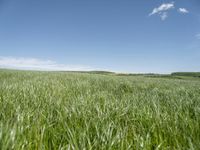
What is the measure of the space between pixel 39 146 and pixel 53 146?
0.20 m

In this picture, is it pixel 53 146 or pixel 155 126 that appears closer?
pixel 53 146

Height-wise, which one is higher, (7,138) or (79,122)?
(7,138)

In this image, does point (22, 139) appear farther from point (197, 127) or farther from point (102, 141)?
point (197, 127)

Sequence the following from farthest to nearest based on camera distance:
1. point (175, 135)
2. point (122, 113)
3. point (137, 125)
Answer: point (122, 113) < point (137, 125) < point (175, 135)

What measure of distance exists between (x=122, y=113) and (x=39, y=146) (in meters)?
1.41

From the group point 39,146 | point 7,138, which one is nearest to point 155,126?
point 39,146

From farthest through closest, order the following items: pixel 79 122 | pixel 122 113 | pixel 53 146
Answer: pixel 122 113, pixel 79 122, pixel 53 146

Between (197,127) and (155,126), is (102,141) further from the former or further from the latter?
(197,127)

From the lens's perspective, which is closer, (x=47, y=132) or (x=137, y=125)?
(x=47, y=132)

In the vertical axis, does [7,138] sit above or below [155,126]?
above

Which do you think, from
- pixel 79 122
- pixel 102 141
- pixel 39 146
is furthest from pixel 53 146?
pixel 79 122

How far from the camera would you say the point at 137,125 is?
210cm

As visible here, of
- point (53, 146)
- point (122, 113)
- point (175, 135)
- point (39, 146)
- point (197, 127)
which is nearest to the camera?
point (39, 146)

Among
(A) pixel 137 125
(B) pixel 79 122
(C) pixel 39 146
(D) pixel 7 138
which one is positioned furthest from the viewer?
(A) pixel 137 125
